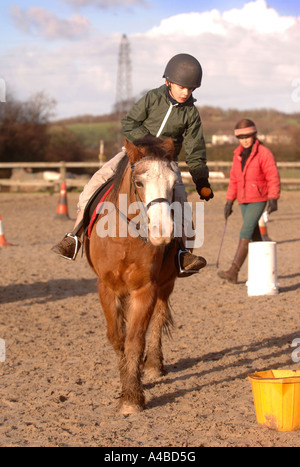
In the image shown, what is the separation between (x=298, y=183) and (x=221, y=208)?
364 inches

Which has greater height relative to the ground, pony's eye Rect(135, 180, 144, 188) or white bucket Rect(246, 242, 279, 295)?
pony's eye Rect(135, 180, 144, 188)

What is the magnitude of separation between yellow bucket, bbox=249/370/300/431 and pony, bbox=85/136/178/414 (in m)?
0.99

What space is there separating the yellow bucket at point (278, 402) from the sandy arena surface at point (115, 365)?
0.07 m

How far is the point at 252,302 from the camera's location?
8.36 m

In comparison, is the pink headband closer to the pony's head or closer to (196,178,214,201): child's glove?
(196,178,214,201): child's glove

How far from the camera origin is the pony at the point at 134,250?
423cm

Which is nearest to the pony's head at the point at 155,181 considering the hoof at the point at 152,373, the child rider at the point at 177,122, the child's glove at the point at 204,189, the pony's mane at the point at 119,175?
the pony's mane at the point at 119,175

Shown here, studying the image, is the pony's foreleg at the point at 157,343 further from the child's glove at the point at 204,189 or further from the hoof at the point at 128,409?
the child's glove at the point at 204,189

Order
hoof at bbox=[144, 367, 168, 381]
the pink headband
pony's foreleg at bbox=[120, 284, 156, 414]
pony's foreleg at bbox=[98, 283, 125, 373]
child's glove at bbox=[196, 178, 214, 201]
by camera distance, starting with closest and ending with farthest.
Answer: pony's foreleg at bbox=[120, 284, 156, 414] < pony's foreleg at bbox=[98, 283, 125, 373] < child's glove at bbox=[196, 178, 214, 201] < hoof at bbox=[144, 367, 168, 381] < the pink headband

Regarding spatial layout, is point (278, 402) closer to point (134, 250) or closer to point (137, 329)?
point (137, 329)

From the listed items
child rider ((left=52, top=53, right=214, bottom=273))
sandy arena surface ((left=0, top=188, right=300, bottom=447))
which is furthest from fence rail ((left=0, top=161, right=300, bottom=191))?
child rider ((left=52, top=53, right=214, bottom=273))

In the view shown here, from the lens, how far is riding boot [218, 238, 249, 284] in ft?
30.6
